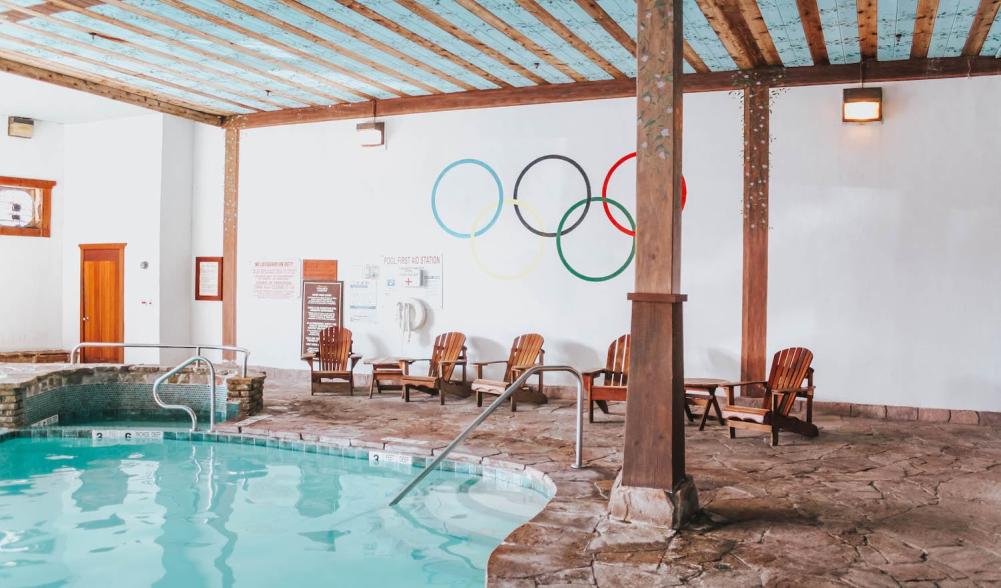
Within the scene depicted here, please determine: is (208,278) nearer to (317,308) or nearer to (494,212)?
(317,308)

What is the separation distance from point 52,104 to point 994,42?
10656 mm

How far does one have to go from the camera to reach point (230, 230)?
10.6m

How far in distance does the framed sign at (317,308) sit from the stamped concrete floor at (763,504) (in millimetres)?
2533

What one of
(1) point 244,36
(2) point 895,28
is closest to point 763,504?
(2) point 895,28

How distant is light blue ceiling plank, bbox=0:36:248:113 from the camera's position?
298 inches

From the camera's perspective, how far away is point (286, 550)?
15.1 feet

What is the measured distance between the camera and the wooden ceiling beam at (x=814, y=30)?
6145 mm

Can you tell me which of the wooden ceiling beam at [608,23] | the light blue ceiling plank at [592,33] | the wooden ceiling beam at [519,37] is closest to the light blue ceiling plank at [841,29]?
the wooden ceiling beam at [608,23]

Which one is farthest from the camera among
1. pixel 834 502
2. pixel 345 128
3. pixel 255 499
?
pixel 345 128

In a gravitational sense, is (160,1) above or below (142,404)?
above

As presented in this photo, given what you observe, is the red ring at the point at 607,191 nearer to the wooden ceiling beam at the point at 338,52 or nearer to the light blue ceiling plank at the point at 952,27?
the wooden ceiling beam at the point at 338,52

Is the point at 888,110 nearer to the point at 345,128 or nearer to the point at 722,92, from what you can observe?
the point at 722,92

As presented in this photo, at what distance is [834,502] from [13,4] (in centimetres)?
724

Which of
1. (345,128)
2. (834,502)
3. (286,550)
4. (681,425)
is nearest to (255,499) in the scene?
(286,550)
